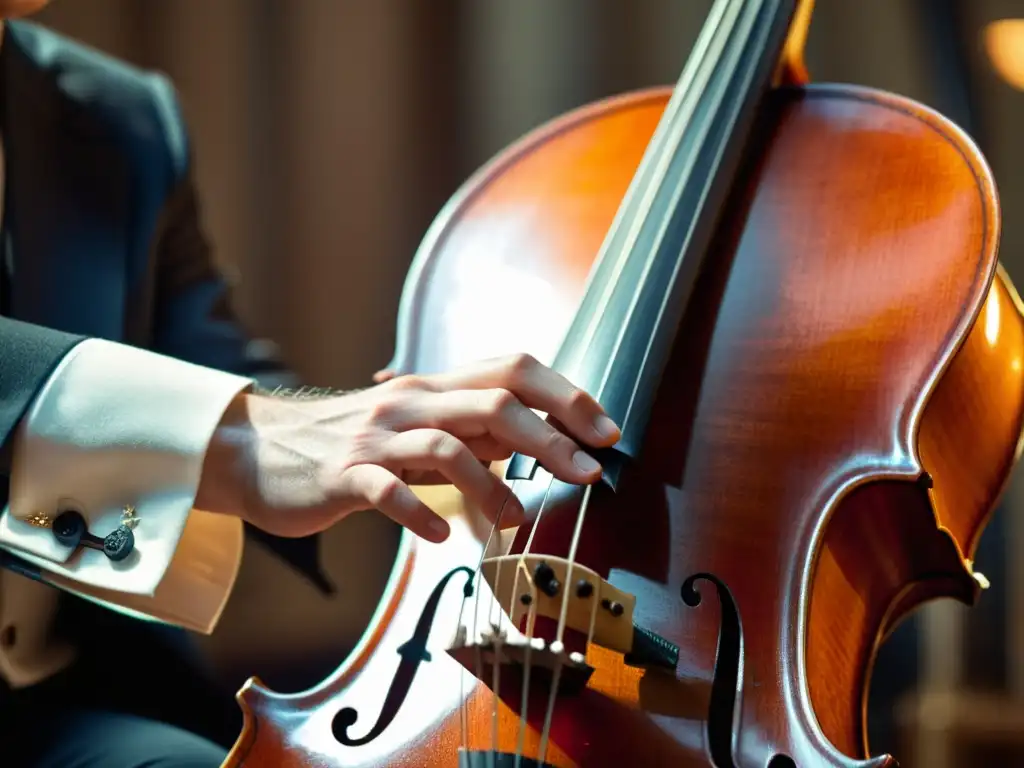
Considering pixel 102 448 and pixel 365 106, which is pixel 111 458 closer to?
pixel 102 448

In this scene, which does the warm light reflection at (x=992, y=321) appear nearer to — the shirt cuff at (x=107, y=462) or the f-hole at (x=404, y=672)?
the f-hole at (x=404, y=672)

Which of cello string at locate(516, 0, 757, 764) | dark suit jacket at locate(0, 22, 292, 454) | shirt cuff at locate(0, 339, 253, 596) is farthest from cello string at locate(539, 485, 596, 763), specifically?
dark suit jacket at locate(0, 22, 292, 454)

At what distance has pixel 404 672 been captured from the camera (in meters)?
0.50

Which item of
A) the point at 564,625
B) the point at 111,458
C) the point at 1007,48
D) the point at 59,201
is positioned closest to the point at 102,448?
the point at 111,458

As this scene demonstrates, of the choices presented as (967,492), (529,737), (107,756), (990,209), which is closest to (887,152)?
(990,209)

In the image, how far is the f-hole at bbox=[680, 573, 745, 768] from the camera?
16.7 inches

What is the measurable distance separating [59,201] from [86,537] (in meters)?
0.42

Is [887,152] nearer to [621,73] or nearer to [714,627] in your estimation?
[714,627]

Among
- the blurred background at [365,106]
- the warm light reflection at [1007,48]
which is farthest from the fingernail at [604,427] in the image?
the warm light reflection at [1007,48]

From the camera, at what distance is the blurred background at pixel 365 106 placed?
145 centimetres

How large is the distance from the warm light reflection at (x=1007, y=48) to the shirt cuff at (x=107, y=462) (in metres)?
1.33

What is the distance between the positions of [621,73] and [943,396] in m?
1.14

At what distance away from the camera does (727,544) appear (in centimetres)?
51

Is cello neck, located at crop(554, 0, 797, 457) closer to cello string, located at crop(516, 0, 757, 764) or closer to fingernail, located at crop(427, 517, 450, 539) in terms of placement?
cello string, located at crop(516, 0, 757, 764)
